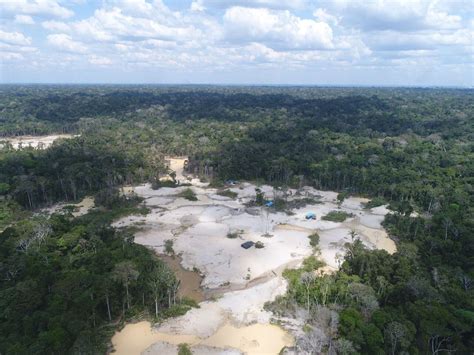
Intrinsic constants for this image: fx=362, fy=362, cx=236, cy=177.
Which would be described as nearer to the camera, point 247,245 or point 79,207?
point 247,245

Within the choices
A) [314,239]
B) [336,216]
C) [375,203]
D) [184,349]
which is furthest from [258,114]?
[184,349]

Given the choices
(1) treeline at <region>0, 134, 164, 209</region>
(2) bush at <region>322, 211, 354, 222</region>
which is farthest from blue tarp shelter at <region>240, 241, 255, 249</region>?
(1) treeline at <region>0, 134, 164, 209</region>

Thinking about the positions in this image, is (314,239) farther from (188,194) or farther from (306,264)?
(188,194)

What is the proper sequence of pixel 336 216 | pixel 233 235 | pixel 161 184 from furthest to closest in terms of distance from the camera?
pixel 161 184, pixel 336 216, pixel 233 235

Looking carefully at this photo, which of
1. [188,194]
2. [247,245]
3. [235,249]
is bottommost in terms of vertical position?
[235,249]

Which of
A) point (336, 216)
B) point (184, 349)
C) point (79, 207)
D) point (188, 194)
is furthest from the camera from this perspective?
point (188, 194)
